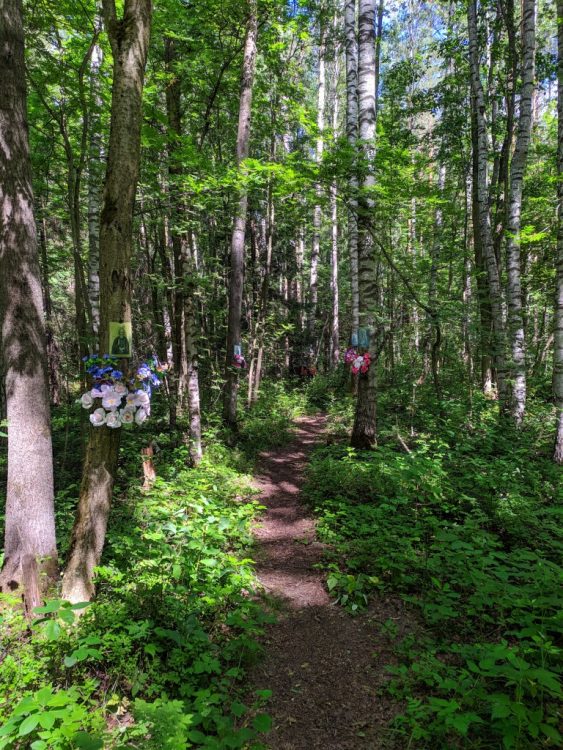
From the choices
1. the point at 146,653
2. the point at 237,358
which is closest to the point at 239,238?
the point at 237,358

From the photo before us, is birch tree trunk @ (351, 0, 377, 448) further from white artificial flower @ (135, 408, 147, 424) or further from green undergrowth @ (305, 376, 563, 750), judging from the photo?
white artificial flower @ (135, 408, 147, 424)

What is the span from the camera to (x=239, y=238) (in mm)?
8156

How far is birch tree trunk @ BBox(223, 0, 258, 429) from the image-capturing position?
7.62 m

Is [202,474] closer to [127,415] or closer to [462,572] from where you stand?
[127,415]

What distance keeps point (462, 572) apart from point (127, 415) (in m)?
3.01

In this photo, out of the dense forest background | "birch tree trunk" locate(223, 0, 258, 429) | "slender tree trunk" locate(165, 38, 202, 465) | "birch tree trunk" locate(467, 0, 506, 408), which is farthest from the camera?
"birch tree trunk" locate(467, 0, 506, 408)

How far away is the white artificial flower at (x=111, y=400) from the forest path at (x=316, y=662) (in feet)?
6.79

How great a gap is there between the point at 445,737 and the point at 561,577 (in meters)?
1.39

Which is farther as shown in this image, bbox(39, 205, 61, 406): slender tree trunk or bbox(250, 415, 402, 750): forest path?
bbox(39, 205, 61, 406): slender tree trunk

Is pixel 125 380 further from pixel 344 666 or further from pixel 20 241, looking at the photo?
pixel 344 666

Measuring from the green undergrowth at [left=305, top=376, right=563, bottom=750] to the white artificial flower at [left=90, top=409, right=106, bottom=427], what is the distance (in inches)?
94.0

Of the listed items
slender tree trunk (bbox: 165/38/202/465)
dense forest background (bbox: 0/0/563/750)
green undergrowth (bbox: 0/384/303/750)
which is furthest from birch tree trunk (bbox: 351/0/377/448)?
green undergrowth (bbox: 0/384/303/750)

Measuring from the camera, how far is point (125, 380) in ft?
9.91

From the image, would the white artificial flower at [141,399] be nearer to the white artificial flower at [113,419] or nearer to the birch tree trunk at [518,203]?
the white artificial flower at [113,419]
